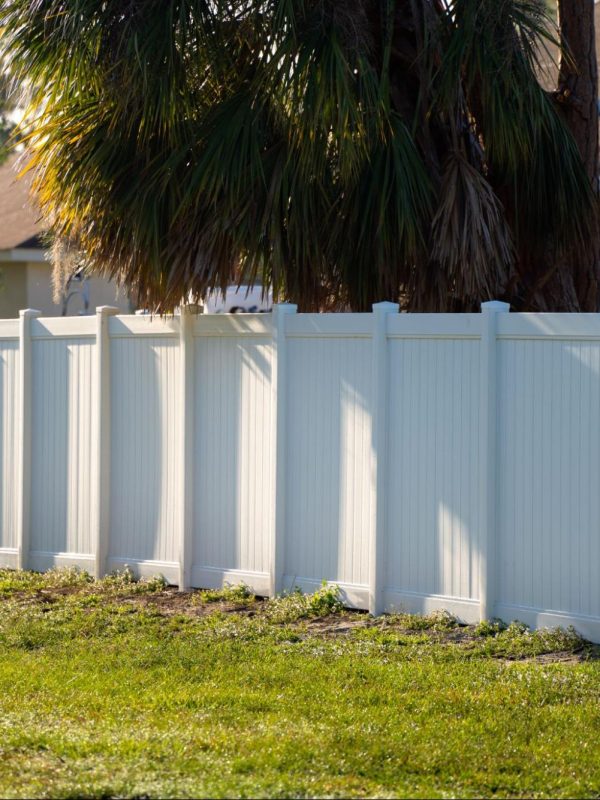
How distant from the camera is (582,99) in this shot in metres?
9.02

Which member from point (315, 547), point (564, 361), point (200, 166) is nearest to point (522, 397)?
point (564, 361)

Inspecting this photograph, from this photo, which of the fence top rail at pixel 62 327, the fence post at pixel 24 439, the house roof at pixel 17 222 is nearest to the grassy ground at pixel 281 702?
the fence post at pixel 24 439

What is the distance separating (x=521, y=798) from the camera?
14.1ft

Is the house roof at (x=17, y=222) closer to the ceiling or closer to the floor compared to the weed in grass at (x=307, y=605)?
closer to the ceiling

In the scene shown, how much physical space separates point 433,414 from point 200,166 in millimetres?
2294

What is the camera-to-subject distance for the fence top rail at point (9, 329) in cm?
923

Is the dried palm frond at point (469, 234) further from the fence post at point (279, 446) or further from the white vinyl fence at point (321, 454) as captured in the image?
the fence post at point (279, 446)

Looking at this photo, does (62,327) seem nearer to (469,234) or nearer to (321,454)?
(321,454)

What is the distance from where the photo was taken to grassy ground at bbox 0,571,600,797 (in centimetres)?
444

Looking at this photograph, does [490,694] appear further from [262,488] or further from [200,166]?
[200,166]

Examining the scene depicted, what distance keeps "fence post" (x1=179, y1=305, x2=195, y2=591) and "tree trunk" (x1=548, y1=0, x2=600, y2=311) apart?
9.38 ft

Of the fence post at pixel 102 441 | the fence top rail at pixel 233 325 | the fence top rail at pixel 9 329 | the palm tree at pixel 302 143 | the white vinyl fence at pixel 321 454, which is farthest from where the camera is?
the fence top rail at pixel 9 329

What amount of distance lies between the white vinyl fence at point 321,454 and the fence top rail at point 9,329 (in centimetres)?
2

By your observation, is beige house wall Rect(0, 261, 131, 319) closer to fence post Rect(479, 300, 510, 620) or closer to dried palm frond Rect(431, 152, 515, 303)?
dried palm frond Rect(431, 152, 515, 303)
